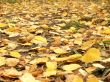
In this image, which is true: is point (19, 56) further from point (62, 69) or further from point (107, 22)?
point (107, 22)

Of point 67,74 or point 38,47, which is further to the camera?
point 38,47

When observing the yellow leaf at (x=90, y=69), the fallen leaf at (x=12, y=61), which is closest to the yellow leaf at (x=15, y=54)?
the fallen leaf at (x=12, y=61)

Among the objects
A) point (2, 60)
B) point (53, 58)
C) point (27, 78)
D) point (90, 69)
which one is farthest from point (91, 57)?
point (2, 60)

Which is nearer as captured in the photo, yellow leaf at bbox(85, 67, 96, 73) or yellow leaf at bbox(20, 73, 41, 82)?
yellow leaf at bbox(20, 73, 41, 82)

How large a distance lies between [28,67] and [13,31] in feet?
4.07

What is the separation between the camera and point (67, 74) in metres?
1.63

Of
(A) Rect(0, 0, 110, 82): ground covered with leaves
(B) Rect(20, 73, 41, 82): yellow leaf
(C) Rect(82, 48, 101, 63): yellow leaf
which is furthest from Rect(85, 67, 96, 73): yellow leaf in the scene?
(B) Rect(20, 73, 41, 82): yellow leaf

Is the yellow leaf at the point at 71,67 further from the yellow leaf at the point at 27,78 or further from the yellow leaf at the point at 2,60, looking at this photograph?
the yellow leaf at the point at 2,60

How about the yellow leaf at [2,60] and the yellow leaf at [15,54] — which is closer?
the yellow leaf at [2,60]

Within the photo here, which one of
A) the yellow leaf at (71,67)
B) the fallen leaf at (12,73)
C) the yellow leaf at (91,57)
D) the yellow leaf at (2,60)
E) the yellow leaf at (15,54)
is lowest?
the yellow leaf at (15,54)

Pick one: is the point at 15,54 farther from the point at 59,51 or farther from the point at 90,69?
the point at 90,69

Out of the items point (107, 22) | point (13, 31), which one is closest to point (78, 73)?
point (13, 31)

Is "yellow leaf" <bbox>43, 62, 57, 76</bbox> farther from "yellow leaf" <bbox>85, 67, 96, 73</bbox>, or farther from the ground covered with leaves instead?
"yellow leaf" <bbox>85, 67, 96, 73</bbox>

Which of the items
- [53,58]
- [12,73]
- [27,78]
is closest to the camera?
[27,78]
